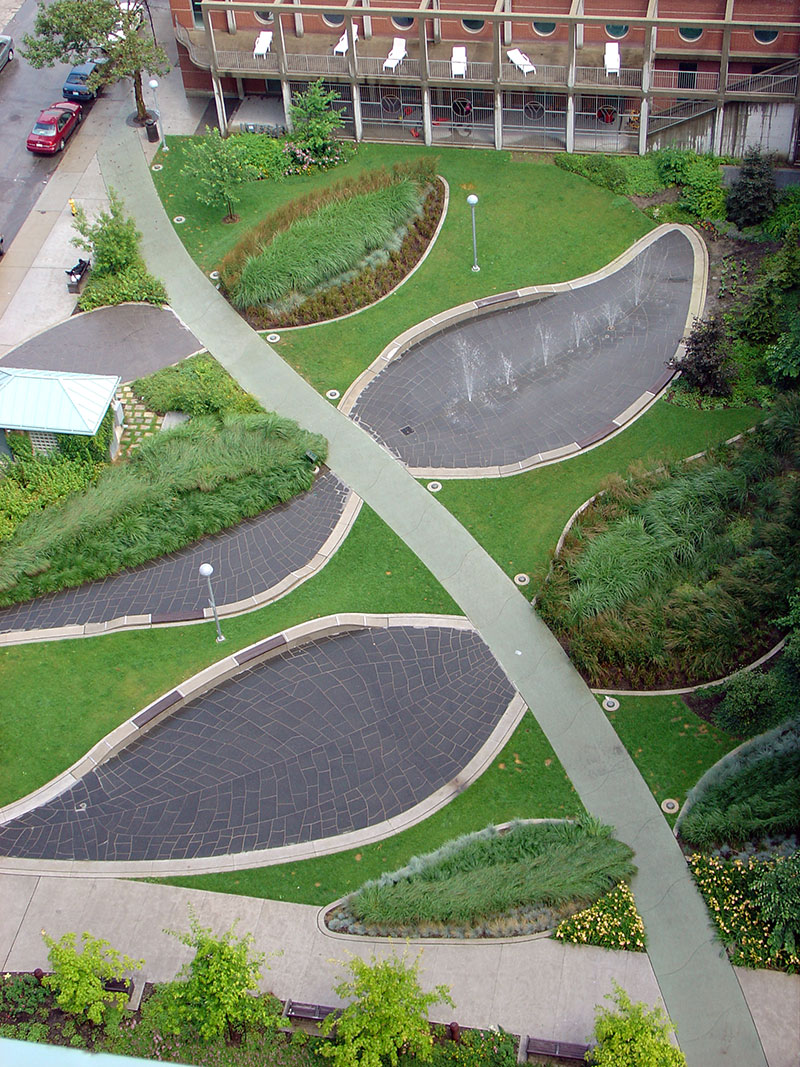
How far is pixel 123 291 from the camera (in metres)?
37.9

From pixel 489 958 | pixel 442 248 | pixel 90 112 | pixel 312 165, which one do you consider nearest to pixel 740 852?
pixel 489 958

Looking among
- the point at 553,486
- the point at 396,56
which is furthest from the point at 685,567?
the point at 396,56

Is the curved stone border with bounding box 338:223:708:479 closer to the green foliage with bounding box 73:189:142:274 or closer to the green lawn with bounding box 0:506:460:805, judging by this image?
the green lawn with bounding box 0:506:460:805

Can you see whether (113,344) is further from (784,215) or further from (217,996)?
(784,215)

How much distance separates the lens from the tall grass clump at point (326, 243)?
122ft

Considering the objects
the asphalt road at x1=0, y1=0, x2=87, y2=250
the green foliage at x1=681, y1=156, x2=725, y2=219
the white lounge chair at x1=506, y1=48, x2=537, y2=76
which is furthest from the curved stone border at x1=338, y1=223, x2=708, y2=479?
the asphalt road at x1=0, y1=0, x2=87, y2=250

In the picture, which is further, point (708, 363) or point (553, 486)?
point (708, 363)

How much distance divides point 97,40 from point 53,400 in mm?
16093

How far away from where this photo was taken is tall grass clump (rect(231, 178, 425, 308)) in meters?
37.2

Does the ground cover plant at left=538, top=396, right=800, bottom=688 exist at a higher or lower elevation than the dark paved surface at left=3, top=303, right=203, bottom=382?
lower

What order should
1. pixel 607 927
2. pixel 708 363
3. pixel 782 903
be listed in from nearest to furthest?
pixel 782 903 < pixel 607 927 < pixel 708 363

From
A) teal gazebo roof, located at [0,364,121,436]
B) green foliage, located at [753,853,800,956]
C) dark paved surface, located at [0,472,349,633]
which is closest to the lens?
green foliage, located at [753,853,800,956]

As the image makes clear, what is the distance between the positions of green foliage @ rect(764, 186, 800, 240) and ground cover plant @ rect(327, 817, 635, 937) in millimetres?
21538

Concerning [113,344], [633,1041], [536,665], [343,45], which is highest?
[343,45]
